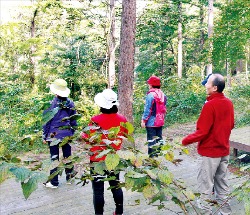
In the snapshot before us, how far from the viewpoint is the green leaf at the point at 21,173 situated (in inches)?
40.5

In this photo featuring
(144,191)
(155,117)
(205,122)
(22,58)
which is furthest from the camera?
(22,58)

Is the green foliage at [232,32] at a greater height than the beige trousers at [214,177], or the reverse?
the green foliage at [232,32]

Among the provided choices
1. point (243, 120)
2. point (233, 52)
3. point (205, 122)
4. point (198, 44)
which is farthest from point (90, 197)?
point (198, 44)

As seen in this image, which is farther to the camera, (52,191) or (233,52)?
(233,52)

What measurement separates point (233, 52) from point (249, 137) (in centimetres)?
681

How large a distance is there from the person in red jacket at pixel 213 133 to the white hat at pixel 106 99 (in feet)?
2.82

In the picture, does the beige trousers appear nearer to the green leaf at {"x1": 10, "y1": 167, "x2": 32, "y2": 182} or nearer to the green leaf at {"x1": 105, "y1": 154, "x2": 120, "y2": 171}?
the green leaf at {"x1": 105, "y1": 154, "x2": 120, "y2": 171}

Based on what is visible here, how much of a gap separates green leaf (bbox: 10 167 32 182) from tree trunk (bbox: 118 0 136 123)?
19.0 ft

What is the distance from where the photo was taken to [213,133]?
335 centimetres

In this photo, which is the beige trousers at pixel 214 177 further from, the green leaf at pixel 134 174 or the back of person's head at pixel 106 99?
the green leaf at pixel 134 174

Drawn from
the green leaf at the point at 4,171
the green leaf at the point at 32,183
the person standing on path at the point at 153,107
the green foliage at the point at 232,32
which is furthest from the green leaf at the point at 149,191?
the green foliage at the point at 232,32

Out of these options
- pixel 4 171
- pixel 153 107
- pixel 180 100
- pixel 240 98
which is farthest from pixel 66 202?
pixel 240 98

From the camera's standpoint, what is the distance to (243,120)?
10.2 m

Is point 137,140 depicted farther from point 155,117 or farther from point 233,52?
point 233,52
